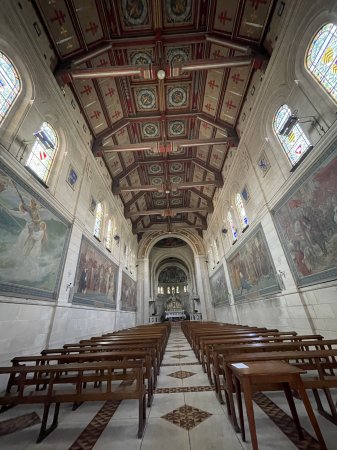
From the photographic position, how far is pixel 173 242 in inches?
1026

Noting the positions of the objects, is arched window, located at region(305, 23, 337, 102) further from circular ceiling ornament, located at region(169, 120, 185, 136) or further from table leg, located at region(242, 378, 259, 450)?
circular ceiling ornament, located at region(169, 120, 185, 136)

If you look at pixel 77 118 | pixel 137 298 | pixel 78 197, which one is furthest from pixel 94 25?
pixel 137 298

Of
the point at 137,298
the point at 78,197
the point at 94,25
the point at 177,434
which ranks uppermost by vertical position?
the point at 94,25

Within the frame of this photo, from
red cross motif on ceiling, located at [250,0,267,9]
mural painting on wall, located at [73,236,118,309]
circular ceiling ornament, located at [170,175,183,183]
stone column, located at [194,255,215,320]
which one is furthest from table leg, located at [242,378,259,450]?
stone column, located at [194,255,215,320]

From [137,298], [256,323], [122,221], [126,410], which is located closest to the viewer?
[126,410]

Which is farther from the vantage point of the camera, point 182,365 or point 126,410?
point 182,365

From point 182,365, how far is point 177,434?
130 inches

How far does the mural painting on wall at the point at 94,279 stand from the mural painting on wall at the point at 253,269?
7.18 m

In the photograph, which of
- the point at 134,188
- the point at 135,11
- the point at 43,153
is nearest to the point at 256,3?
the point at 135,11

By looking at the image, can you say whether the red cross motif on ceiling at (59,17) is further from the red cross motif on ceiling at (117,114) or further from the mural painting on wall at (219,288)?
the mural painting on wall at (219,288)

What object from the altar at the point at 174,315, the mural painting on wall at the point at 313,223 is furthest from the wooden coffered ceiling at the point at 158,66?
A: the altar at the point at 174,315

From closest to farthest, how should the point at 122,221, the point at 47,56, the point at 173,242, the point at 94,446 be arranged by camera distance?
1. the point at 94,446
2. the point at 47,56
3. the point at 122,221
4. the point at 173,242

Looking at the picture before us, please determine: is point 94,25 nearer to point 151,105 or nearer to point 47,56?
point 47,56

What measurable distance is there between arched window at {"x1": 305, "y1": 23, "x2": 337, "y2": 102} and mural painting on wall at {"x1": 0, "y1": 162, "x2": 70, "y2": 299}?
7.86m
